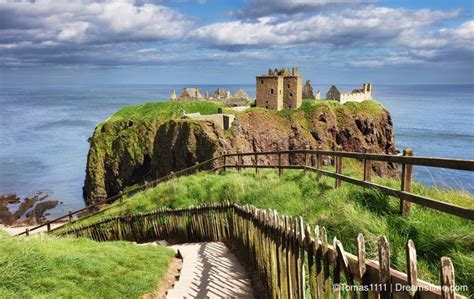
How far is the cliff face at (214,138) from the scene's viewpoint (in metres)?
55.1

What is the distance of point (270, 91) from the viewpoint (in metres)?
64.2

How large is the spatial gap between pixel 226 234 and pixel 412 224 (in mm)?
7227

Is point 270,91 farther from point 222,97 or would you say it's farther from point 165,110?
point 222,97

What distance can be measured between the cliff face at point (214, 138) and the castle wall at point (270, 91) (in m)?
1.86

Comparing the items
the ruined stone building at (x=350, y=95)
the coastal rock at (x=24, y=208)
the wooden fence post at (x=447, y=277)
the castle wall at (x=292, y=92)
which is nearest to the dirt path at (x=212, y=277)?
the wooden fence post at (x=447, y=277)

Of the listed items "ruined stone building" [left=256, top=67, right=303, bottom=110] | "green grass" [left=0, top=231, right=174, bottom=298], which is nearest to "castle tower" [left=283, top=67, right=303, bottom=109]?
"ruined stone building" [left=256, top=67, right=303, bottom=110]

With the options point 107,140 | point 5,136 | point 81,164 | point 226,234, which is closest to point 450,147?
point 107,140

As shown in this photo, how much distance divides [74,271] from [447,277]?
7.77m

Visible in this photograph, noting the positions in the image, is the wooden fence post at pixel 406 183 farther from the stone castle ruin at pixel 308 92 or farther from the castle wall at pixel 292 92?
the stone castle ruin at pixel 308 92

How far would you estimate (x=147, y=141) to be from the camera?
2776 inches

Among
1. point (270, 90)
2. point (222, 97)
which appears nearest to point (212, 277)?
point (270, 90)

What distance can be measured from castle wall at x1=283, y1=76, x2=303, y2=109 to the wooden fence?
169ft

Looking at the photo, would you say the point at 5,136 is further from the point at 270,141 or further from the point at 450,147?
the point at 450,147

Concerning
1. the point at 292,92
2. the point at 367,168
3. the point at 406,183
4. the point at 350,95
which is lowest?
the point at 350,95
